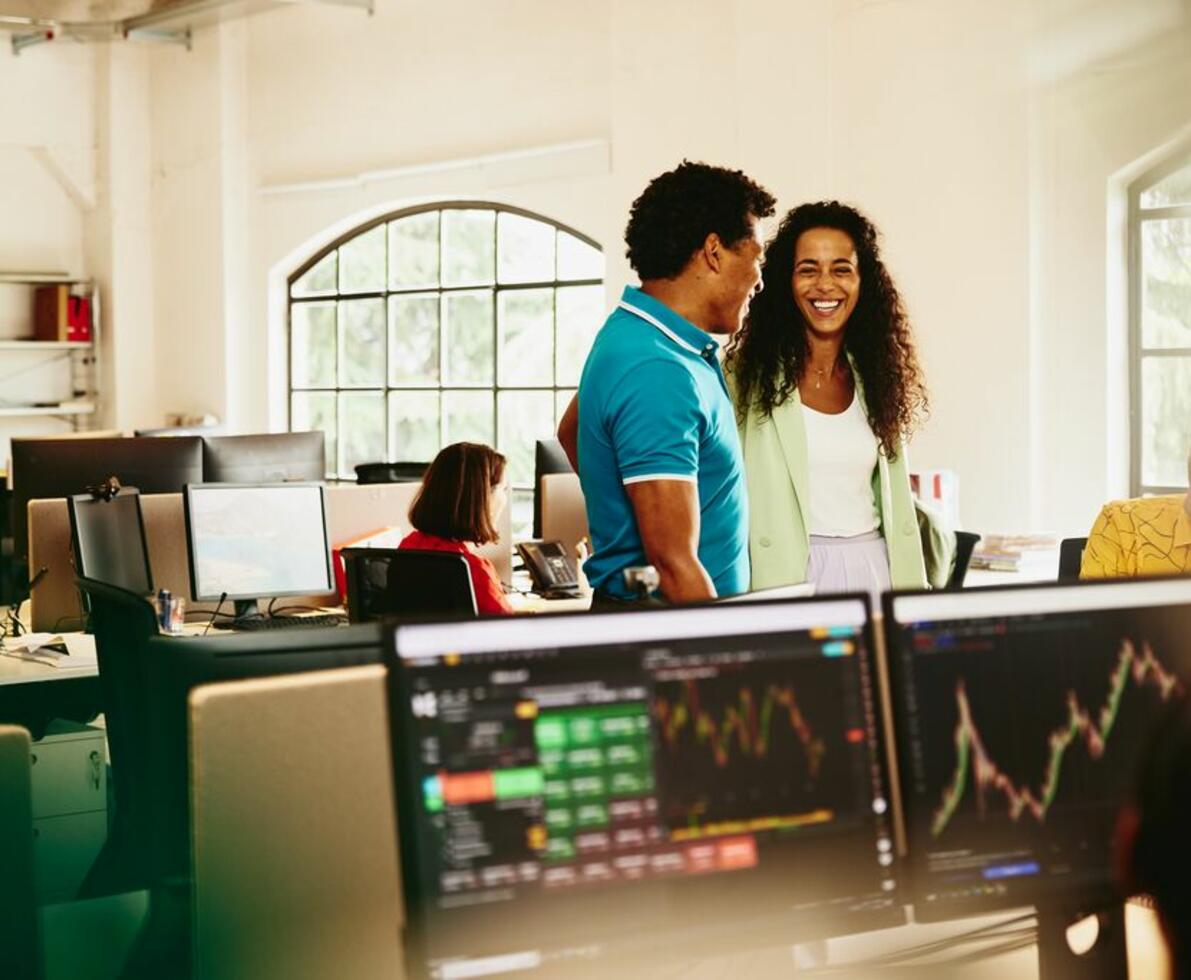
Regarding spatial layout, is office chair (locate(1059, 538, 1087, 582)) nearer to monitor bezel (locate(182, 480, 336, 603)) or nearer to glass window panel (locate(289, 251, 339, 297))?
monitor bezel (locate(182, 480, 336, 603))

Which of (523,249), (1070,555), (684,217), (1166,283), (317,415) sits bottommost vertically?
(1070,555)

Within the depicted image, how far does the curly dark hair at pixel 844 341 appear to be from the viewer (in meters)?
2.98

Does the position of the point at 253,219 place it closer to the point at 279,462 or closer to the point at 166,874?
the point at 279,462

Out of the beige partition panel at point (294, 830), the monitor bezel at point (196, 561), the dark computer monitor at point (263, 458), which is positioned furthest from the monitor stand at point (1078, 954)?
the dark computer monitor at point (263, 458)

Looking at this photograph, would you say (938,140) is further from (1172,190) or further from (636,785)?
(636,785)

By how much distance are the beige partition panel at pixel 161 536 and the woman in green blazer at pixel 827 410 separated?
5.15ft

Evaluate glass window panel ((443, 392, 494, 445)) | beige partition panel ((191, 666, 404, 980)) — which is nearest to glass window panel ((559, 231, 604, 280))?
glass window panel ((443, 392, 494, 445))

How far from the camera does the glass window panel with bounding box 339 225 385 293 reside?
879 centimetres

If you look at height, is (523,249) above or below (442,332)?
above

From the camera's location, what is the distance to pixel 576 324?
302 inches

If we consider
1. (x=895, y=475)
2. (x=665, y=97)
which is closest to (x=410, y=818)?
(x=895, y=475)

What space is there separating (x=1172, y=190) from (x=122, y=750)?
4.26 meters

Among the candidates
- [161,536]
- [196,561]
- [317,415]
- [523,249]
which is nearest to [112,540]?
[196,561]

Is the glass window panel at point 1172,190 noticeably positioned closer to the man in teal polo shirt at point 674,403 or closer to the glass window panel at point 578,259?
the glass window panel at point 578,259
